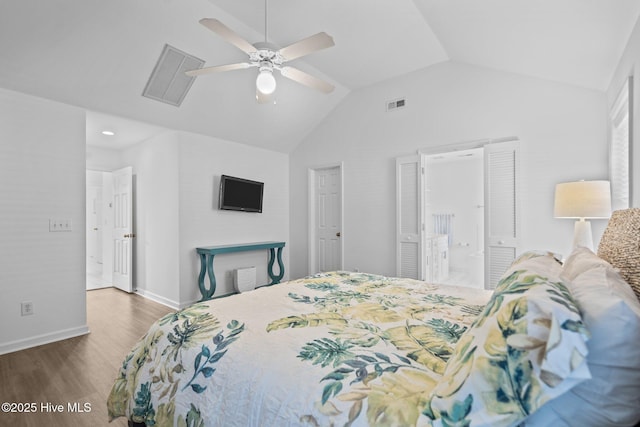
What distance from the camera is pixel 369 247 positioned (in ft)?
15.1

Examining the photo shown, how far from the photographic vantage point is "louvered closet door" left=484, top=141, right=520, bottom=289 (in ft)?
11.0

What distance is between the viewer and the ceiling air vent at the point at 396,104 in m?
4.27

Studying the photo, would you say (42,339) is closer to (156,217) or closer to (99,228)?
(156,217)

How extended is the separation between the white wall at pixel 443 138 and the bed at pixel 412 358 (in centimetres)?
208

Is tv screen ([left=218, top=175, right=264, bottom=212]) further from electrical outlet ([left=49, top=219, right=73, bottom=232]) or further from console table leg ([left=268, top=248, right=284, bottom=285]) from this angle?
electrical outlet ([left=49, top=219, right=73, bottom=232])

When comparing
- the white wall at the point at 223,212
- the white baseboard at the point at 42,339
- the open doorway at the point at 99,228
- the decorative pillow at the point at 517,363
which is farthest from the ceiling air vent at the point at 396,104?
the open doorway at the point at 99,228

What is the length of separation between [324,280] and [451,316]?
3.47 ft

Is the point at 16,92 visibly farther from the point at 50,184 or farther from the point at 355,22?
the point at 355,22

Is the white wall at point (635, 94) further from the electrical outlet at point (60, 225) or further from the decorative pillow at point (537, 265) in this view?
the electrical outlet at point (60, 225)

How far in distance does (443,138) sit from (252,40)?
8.53 ft

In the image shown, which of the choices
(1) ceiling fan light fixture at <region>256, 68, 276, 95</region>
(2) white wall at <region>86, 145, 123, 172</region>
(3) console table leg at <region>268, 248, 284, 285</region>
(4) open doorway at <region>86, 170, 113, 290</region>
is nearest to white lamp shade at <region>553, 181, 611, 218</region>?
(1) ceiling fan light fixture at <region>256, 68, 276, 95</region>

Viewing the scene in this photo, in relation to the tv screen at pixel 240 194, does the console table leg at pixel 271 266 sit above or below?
below

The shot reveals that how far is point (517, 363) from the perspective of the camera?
680mm

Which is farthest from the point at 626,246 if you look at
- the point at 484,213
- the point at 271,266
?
the point at 271,266
